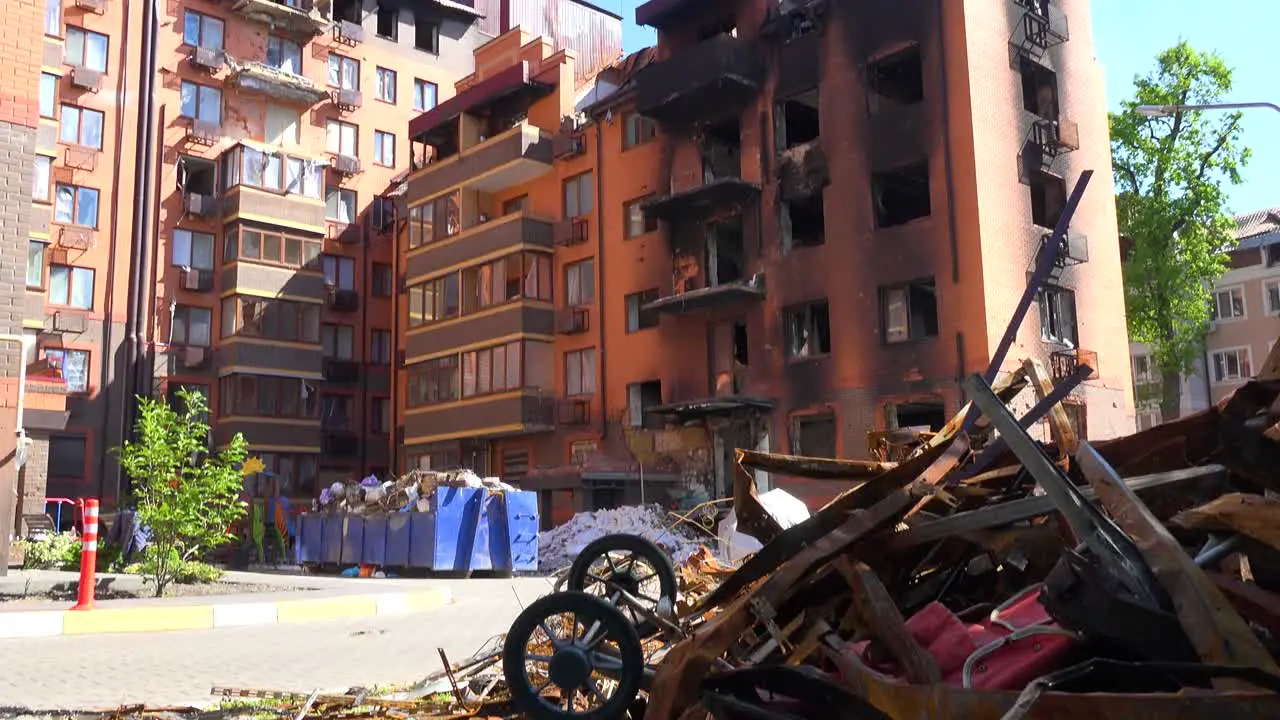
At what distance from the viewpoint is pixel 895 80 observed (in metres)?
31.6

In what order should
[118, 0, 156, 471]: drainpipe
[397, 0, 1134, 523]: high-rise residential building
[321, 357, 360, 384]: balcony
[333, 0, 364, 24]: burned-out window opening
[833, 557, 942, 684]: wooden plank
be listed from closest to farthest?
[833, 557, 942, 684]: wooden plank → [397, 0, 1134, 523]: high-rise residential building → [118, 0, 156, 471]: drainpipe → [321, 357, 360, 384]: balcony → [333, 0, 364, 24]: burned-out window opening

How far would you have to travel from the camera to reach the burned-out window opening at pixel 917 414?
91.4 ft

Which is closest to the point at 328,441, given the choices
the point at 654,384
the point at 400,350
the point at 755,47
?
the point at 400,350

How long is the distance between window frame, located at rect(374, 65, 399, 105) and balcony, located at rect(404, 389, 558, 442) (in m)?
16.4

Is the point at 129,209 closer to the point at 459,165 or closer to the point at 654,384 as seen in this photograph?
the point at 459,165

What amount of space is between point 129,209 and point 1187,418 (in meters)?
43.1

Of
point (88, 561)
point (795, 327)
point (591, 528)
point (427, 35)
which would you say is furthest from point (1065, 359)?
point (427, 35)

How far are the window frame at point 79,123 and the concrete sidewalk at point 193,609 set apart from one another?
27820mm

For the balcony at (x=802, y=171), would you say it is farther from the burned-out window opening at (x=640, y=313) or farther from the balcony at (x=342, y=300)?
the balcony at (x=342, y=300)

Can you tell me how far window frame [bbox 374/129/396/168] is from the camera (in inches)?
1934

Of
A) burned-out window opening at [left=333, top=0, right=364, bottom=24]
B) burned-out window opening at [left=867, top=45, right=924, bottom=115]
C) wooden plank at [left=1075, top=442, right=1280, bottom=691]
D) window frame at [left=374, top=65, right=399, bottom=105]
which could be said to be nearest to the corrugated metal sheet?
window frame at [left=374, top=65, right=399, bottom=105]

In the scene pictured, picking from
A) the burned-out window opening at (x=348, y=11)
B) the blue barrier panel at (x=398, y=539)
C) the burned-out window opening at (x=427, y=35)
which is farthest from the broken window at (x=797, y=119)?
the burned-out window opening at (x=348, y=11)

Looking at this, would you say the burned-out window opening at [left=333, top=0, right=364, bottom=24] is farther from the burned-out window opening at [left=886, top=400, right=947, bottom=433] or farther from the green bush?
the burned-out window opening at [left=886, top=400, right=947, bottom=433]

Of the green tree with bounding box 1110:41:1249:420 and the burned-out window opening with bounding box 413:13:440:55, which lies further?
the burned-out window opening with bounding box 413:13:440:55
